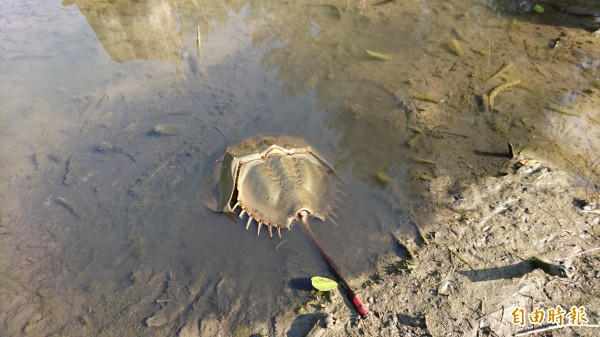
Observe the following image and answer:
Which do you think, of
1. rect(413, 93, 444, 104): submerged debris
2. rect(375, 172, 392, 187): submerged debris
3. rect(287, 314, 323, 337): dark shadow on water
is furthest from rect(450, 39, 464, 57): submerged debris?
rect(287, 314, 323, 337): dark shadow on water

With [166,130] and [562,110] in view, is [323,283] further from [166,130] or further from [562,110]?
→ [562,110]

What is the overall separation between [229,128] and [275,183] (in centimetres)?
148

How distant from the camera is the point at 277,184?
3.51m

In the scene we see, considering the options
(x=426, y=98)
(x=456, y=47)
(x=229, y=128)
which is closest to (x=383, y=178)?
(x=426, y=98)

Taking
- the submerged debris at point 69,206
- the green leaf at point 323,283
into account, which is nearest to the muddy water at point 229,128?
the submerged debris at point 69,206

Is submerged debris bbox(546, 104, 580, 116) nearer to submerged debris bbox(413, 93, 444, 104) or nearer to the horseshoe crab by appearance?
submerged debris bbox(413, 93, 444, 104)

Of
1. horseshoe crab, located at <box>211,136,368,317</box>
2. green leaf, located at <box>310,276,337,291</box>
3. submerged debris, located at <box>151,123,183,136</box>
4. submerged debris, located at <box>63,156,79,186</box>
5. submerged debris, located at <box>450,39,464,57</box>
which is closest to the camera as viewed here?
green leaf, located at <box>310,276,337,291</box>

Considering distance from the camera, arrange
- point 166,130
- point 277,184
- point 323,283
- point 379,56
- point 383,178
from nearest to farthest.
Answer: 1. point 323,283
2. point 277,184
3. point 383,178
4. point 166,130
5. point 379,56

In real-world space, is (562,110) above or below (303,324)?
above

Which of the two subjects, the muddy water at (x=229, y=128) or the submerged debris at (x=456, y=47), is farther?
the submerged debris at (x=456, y=47)

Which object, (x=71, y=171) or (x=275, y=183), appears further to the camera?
(x=71, y=171)

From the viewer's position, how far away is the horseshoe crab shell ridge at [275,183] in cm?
340

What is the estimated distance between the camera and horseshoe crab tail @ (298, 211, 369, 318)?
2788mm

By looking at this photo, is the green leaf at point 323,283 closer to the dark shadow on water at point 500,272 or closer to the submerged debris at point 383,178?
the dark shadow on water at point 500,272
